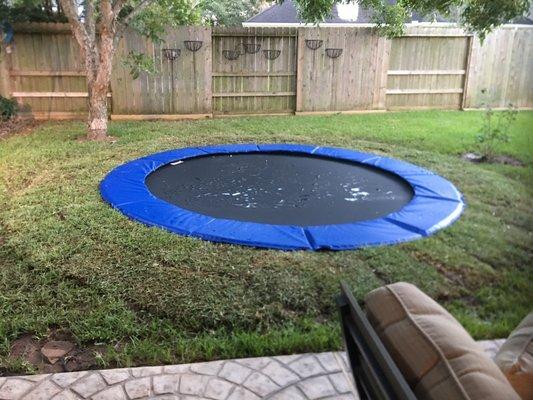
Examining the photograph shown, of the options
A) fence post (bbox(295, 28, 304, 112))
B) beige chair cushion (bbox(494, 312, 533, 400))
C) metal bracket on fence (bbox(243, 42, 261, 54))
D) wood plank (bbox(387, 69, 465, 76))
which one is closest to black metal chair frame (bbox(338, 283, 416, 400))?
beige chair cushion (bbox(494, 312, 533, 400))

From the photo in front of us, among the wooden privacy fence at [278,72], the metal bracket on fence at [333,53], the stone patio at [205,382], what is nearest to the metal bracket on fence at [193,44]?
the wooden privacy fence at [278,72]

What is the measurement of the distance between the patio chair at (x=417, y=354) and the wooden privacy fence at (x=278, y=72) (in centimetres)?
661

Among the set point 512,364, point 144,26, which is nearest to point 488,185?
point 512,364

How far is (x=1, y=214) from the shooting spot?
353 cm

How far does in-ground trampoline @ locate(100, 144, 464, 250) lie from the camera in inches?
124

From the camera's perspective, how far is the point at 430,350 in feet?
2.74

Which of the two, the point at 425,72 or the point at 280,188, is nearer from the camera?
the point at 280,188

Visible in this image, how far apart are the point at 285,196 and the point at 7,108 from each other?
198 inches

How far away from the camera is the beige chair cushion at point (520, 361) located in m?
0.84

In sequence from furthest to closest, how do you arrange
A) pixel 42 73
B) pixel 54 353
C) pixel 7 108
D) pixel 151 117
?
pixel 151 117, pixel 42 73, pixel 7 108, pixel 54 353

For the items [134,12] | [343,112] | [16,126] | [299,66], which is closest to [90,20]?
[134,12]

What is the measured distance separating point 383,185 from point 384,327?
3.56m

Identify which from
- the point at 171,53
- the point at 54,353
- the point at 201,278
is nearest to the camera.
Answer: the point at 54,353

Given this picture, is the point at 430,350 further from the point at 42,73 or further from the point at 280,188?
the point at 42,73
